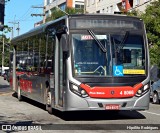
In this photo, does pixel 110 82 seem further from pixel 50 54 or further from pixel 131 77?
pixel 50 54

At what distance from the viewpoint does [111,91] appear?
42.4 feet

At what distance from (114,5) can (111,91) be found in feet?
169

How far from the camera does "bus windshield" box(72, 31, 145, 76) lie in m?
13.0

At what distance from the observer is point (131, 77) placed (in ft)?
43.3

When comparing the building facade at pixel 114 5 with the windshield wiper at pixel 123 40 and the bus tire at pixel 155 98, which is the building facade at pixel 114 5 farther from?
the windshield wiper at pixel 123 40

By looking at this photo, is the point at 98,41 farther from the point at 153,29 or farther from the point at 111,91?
the point at 153,29

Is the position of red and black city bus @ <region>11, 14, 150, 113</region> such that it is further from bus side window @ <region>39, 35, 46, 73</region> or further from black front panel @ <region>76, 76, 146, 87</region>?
bus side window @ <region>39, 35, 46, 73</region>

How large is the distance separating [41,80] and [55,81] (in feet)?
7.52

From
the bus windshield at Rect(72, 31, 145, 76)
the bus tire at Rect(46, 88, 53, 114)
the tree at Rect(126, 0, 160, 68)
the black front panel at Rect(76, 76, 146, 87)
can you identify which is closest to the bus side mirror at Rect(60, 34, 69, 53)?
the bus windshield at Rect(72, 31, 145, 76)

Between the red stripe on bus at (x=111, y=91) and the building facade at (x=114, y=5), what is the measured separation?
37353mm

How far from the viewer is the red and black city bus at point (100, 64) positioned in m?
12.8

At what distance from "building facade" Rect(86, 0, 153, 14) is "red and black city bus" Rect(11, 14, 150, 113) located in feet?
120

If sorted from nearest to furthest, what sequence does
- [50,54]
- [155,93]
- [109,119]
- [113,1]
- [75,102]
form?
[75,102]
[109,119]
[50,54]
[155,93]
[113,1]

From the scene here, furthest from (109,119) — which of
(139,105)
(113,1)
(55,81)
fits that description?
(113,1)
